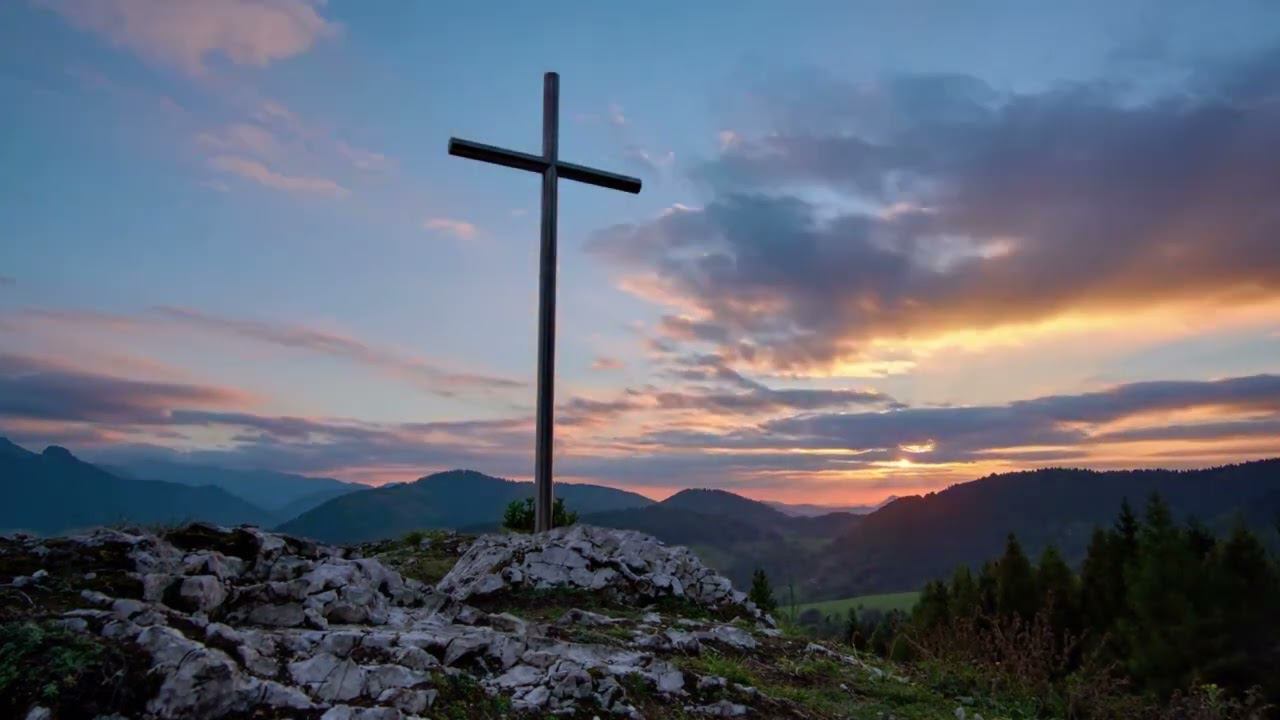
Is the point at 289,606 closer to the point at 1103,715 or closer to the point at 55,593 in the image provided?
the point at 55,593

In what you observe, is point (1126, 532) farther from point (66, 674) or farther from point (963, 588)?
point (66, 674)

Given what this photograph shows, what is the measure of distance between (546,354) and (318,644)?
10816mm

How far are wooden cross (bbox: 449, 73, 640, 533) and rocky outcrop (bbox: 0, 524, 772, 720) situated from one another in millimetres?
5139

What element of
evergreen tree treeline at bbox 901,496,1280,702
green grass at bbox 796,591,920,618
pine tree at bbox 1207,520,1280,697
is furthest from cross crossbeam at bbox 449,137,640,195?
green grass at bbox 796,591,920,618

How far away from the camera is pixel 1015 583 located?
63781mm

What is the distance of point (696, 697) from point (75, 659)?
513cm

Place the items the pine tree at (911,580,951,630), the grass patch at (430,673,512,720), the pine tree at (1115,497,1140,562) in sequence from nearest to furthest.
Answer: the grass patch at (430,673,512,720) → the pine tree at (1115,497,1140,562) → the pine tree at (911,580,951,630)

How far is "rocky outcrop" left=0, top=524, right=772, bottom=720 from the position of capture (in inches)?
233

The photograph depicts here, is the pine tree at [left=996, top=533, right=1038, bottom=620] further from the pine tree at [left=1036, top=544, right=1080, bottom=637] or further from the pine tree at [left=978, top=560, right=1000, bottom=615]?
the pine tree at [left=1036, top=544, right=1080, bottom=637]

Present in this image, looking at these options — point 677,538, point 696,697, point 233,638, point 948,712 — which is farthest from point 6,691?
point 677,538

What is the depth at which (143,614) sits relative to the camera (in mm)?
6562

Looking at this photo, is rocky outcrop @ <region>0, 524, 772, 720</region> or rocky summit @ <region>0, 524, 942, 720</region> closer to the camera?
rocky summit @ <region>0, 524, 942, 720</region>

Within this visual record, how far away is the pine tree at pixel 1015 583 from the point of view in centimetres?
6234

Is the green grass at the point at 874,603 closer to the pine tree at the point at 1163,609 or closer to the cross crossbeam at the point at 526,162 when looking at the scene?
the pine tree at the point at 1163,609
